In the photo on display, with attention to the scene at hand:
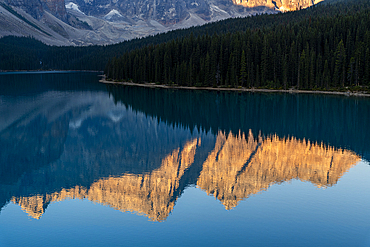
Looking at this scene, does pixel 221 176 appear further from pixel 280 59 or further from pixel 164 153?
pixel 280 59

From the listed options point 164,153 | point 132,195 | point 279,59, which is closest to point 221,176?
point 132,195

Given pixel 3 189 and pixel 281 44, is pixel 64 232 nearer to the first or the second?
pixel 3 189

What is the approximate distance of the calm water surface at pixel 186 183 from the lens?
796 inches

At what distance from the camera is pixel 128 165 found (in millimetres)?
34031

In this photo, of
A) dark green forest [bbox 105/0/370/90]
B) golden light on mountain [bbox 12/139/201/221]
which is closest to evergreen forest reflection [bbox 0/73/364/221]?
golden light on mountain [bbox 12/139/201/221]

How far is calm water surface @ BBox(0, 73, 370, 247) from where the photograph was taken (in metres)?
20.2

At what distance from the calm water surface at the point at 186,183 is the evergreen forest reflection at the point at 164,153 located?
0.14m

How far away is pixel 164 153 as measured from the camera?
1534 inches

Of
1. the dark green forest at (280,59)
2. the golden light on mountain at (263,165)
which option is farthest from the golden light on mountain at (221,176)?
the dark green forest at (280,59)

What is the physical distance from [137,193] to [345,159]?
2095cm

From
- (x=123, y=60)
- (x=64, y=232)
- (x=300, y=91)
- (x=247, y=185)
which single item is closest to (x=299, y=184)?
(x=247, y=185)

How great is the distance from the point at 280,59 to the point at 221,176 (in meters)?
104

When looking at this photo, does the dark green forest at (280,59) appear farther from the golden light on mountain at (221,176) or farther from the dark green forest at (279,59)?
the golden light on mountain at (221,176)

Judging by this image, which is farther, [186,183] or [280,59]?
[280,59]
